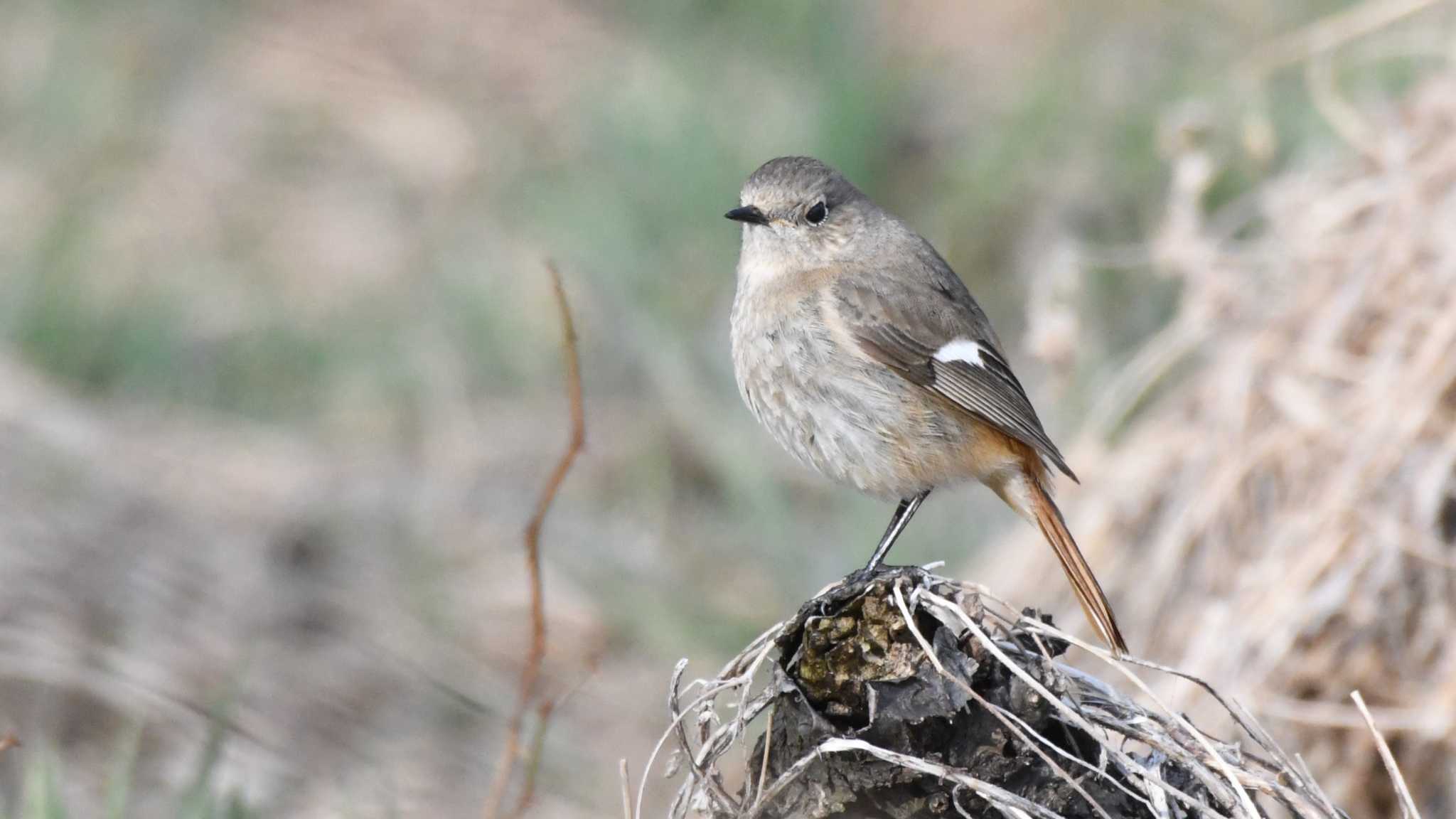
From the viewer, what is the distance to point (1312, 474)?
14.0 feet

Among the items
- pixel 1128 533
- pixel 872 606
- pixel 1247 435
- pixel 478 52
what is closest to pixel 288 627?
pixel 1128 533

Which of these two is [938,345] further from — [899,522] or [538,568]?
[538,568]

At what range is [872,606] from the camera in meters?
2.52

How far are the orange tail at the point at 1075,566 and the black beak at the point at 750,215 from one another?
90cm

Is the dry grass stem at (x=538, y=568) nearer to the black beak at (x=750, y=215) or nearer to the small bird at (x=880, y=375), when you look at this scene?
the small bird at (x=880, y=375)

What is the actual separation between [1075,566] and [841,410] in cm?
59

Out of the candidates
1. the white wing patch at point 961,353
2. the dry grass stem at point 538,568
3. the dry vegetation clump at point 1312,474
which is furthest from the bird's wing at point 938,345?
the dry grass stem at point 538,568

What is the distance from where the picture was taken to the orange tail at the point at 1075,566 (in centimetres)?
333

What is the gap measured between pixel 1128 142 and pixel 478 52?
17.4ft

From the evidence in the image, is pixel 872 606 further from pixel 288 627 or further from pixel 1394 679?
pixel 288 627

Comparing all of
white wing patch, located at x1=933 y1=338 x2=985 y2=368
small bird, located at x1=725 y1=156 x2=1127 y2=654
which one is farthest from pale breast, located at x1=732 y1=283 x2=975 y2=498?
white wing patch, located at x1=933 y1=338 x2=985 y2=368

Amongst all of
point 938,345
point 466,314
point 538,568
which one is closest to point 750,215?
point 938,345

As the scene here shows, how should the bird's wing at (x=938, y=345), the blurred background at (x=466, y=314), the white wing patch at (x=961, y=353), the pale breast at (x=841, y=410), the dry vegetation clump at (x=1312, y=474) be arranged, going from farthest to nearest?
the blurred background at (x=466, y=314), the dry vegetation clump at (x=1312, y=474), the white wing patch at (x=961, y=353), the bird's wing at (x=938, y=345), the pale breast at (x=841, y=410)

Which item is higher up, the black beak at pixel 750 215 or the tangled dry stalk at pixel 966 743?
the black beak at pixel 750 215
